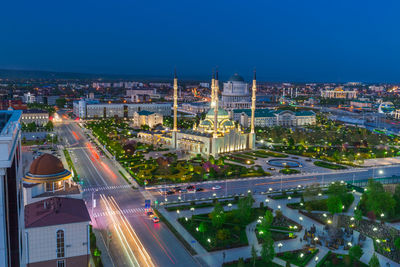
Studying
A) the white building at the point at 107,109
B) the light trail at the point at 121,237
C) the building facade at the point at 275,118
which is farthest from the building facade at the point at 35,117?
the light trail at the point at 121,237

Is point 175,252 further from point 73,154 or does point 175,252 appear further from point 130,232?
point 73,154

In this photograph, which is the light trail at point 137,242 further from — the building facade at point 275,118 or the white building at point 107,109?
the white building at point 107,109

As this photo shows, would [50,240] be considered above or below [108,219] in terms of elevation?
above

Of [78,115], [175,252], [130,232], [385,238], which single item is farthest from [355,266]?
[78,115]

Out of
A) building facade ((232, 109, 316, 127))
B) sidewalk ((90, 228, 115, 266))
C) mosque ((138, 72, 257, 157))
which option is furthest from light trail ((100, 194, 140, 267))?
building facade ((232, 109, 316, 127))

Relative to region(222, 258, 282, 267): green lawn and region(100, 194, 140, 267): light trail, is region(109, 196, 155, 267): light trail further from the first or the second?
region(222, 258, 282, 267): green lawn

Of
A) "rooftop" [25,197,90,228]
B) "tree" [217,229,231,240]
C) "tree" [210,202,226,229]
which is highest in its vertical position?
"rooftop" [25,197,90,228]

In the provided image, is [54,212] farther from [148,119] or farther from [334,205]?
[148,119]
